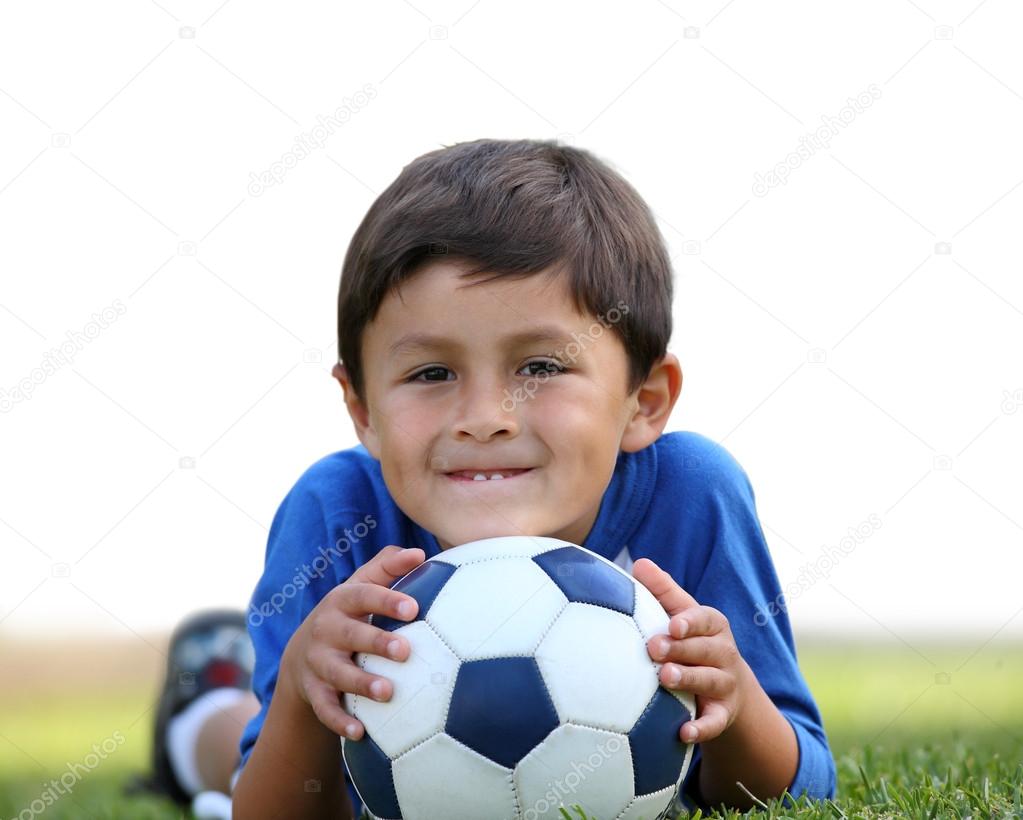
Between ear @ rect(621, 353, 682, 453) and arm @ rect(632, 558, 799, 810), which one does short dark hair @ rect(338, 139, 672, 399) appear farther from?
arm @ rect(632, 558, 799, 810)

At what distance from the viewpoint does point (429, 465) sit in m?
3.19

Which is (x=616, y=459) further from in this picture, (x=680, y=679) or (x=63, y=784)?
(x=63, y=784)

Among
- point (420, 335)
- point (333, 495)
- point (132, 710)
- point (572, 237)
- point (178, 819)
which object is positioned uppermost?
point (572, 237)

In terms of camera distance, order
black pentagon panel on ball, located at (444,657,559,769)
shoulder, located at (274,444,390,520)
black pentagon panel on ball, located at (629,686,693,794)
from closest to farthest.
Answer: black pentagon panel on ball, located at (444,657,559,769)
black pentagon panel on ball, located at (629,686,693,794)
shoulder, located at (274,444,390,520)

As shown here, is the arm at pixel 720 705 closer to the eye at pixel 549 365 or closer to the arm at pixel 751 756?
the arm at pixel 751 756

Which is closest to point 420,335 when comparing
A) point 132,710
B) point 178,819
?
point 178,819

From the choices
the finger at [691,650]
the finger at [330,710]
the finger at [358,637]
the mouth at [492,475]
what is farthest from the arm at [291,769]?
the finger at [691,650]

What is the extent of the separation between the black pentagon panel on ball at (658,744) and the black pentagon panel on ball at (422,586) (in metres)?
0.50

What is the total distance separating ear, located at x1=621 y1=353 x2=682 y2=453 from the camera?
→ 3500 mm

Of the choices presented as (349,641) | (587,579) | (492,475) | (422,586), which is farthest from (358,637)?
(492,475)

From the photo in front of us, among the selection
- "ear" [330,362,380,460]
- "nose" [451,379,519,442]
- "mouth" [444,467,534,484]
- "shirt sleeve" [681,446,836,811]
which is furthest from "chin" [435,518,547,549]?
"shirt sleeve" [681,446,836,811]

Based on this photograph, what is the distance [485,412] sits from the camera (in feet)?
9.91

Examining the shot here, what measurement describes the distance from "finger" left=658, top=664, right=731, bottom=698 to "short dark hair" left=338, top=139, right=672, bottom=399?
958 millimetres

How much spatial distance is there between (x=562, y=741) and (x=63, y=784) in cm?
302
